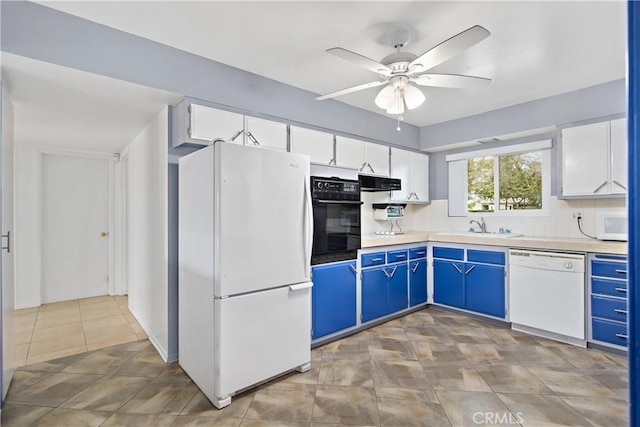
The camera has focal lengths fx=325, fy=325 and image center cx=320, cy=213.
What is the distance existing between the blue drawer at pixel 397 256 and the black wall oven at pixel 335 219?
579mm

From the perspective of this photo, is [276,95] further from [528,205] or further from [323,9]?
[528,205]

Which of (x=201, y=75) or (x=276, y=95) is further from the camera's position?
(x=276, y=95)

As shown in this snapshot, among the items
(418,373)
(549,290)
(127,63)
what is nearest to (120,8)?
(127,63)

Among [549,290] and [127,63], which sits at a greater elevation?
[127,63]

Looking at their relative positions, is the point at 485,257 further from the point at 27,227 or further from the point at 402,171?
the point at 27,227

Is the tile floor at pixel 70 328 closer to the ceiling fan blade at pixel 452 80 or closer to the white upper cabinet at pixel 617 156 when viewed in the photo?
the ceiling fan blade at pixel 452 80

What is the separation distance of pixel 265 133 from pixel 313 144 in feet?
1.84

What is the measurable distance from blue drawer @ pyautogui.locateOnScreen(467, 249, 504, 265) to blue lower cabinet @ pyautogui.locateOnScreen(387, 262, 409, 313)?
0.76 metres

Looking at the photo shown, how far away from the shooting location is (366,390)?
2328 mm

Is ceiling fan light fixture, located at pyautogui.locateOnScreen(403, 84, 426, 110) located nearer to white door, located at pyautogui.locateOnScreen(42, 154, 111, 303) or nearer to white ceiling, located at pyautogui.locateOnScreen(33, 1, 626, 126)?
white ceiling, located at pyautogui.locateOnScreen(33, 1, 626, 126)

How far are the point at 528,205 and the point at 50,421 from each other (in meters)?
4.92

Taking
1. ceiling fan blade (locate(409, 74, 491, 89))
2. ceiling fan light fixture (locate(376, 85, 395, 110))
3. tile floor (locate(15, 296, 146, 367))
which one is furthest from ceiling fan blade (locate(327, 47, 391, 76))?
tile floor (locate(15, 296, 146, 367))

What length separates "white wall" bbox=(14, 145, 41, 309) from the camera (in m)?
4.23

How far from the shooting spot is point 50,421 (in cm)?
201
